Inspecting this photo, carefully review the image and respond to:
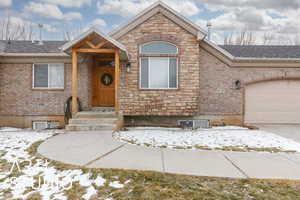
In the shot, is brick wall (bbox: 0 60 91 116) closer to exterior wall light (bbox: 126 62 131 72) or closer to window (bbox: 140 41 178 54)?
exterior wall light (bbox: 126 62 131 72)

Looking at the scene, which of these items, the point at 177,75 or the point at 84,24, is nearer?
the point at 177,75

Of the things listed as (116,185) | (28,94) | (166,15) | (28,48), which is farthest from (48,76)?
(116,185)

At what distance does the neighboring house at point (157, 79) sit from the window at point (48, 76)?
5 cm

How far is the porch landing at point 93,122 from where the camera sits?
7305mm

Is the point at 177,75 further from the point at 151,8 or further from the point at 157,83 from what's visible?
the point at 151,8

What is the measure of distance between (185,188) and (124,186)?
0.99m

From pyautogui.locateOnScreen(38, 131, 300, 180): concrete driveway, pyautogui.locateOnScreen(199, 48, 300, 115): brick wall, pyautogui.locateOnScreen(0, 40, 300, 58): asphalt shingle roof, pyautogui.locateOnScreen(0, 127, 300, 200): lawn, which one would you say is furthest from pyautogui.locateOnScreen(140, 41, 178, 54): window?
pyautogui.locateOnScreen(0, 127, 300, 200): lawn

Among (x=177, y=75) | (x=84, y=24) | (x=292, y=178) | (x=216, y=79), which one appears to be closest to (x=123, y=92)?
(x=177, y=75)

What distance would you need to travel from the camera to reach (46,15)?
1070 inches

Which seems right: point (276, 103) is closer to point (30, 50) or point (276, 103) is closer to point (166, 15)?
point (166, 15)

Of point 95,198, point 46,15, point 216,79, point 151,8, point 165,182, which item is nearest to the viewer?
point 95,198

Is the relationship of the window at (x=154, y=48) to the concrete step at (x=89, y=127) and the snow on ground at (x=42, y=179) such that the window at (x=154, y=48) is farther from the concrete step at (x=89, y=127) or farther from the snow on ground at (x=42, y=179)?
the snow on ground at (x=42, y=179)

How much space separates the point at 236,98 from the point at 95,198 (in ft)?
29.1

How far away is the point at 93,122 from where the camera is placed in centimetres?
759
